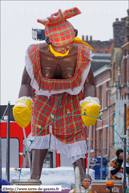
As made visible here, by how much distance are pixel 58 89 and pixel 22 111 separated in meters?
0.60

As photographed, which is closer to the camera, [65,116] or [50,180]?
[65,116]

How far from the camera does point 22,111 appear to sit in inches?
302

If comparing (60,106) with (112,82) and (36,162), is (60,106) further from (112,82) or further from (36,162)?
(112,82)

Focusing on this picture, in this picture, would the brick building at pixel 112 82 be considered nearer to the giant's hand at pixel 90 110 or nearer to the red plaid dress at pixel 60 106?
the red plaid dress at pixel 60 106

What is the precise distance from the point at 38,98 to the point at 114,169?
2685mm

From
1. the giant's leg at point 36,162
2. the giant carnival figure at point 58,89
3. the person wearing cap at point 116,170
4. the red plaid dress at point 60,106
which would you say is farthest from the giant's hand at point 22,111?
the person wearing cap at point 116,170

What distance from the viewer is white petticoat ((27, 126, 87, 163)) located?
7.85 metres

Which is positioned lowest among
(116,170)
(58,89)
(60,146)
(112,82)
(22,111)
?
(112,82)

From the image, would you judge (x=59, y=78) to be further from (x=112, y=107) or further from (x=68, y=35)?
(x=112, y=107)

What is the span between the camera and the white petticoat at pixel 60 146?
25.7ft

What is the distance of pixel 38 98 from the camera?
8055 millimetres

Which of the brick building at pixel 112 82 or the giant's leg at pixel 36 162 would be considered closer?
the giant's leg at pixel 36 162

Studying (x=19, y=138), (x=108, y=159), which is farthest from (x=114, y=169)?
(x=108, y=159)

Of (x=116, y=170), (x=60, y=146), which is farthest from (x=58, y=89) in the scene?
(x=116, y=170)
